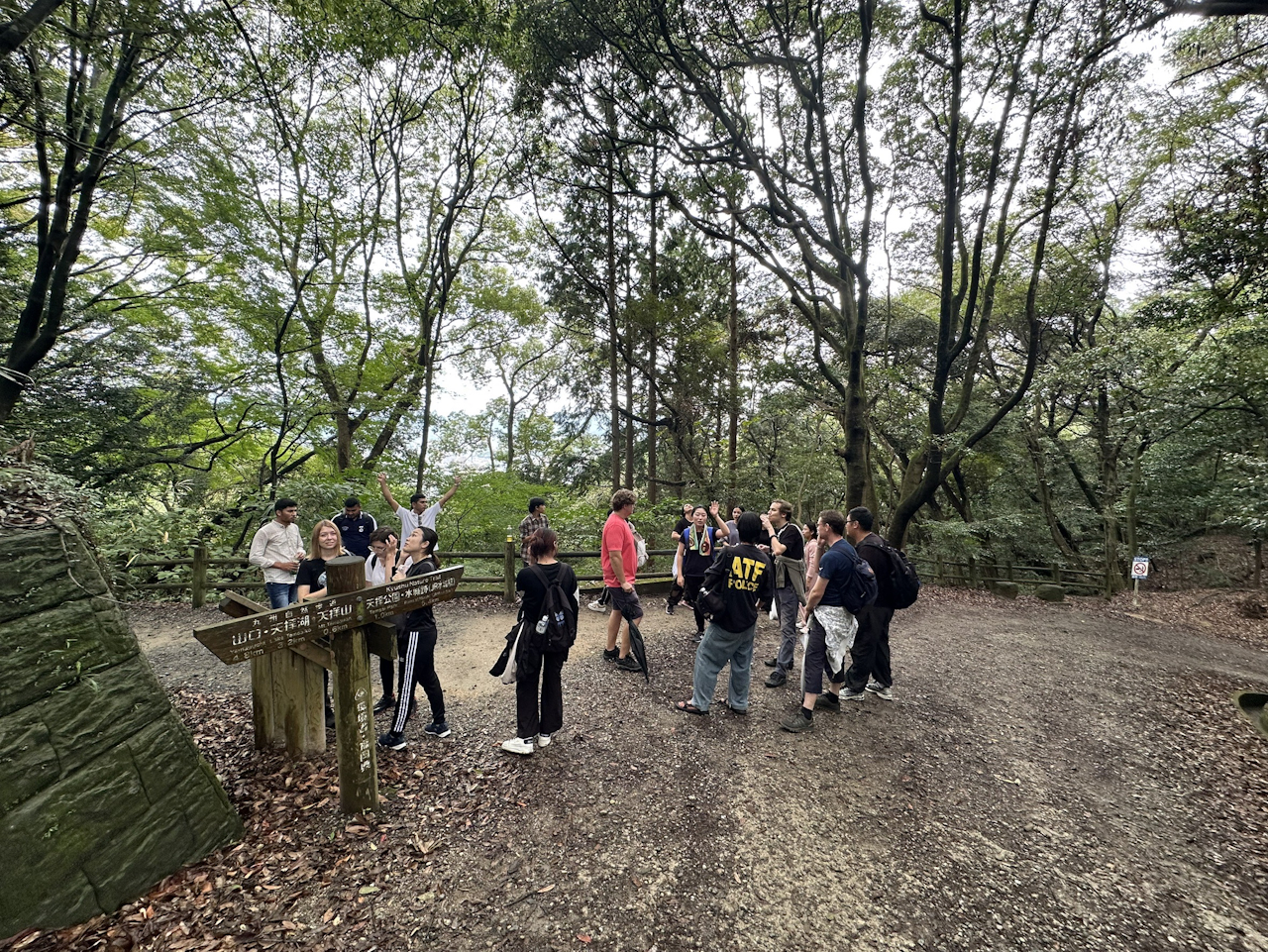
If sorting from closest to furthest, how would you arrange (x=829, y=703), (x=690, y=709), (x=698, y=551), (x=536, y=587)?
(x=536, y=587)
(x=690, y=709)
(x=829, y=703)
(x=698, y=551)

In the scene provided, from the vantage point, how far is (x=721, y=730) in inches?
168

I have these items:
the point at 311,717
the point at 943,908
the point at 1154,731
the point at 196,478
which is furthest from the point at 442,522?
the point at 1154,731

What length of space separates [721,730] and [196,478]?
1219 cm

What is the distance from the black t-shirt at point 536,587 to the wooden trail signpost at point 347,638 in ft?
1.69

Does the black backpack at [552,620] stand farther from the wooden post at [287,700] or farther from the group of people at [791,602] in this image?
the wooden post at [287,700]

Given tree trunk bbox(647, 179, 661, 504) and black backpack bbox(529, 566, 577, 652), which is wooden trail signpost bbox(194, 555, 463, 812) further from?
tree trunk bbox(647, 179, 661, 504)

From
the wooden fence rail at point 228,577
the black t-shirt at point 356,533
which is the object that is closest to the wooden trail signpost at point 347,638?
the black t-shirt at point 356,533

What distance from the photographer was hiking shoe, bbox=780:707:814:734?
428 cm

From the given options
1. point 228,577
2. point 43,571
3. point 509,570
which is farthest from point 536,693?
point 228,577

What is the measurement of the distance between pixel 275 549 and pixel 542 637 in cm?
373

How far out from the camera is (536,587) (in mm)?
3641

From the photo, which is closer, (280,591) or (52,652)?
(52,652)

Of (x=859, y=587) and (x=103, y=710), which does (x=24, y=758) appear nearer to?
(x=103, y=710)

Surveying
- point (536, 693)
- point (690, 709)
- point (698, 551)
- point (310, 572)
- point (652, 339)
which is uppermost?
point (652, 339)
